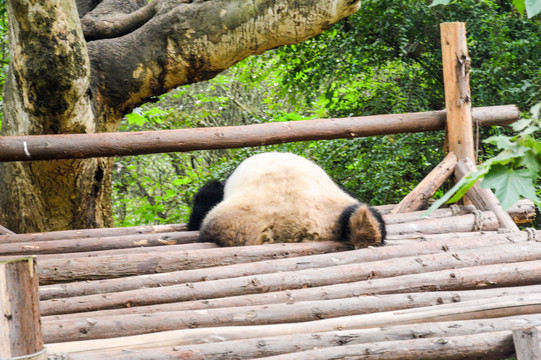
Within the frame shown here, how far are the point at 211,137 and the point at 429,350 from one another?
6.37 feet

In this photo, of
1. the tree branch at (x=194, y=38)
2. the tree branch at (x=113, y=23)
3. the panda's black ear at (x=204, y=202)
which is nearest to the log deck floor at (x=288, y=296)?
the panda's black ear at (x=204, y=202)

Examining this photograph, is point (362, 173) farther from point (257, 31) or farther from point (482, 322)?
point (482, 322)

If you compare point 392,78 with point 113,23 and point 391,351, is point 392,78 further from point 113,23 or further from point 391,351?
point 391,351

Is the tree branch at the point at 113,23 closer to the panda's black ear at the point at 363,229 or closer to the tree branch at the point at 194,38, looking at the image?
the tree branch at the point at 194,38

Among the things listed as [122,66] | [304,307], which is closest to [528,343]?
[304,307]

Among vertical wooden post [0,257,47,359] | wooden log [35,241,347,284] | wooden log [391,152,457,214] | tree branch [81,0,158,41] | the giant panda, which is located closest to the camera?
vertical wooden post [0,257,47,359]

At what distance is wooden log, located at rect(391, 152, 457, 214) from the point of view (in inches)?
148

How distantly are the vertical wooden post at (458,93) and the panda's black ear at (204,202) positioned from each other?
147 cm

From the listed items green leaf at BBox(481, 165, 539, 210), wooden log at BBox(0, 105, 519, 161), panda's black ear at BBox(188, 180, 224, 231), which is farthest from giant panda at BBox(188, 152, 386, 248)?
green leaf at BBox(481, 165, 539, 210)

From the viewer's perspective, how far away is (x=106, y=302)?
7.93 ft

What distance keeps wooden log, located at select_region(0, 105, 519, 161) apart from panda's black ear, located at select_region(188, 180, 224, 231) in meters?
0.30

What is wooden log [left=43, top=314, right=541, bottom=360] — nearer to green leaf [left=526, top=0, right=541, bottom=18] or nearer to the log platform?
the log platform

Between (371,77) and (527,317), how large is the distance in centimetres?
516

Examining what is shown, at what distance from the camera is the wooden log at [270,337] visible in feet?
6.55
